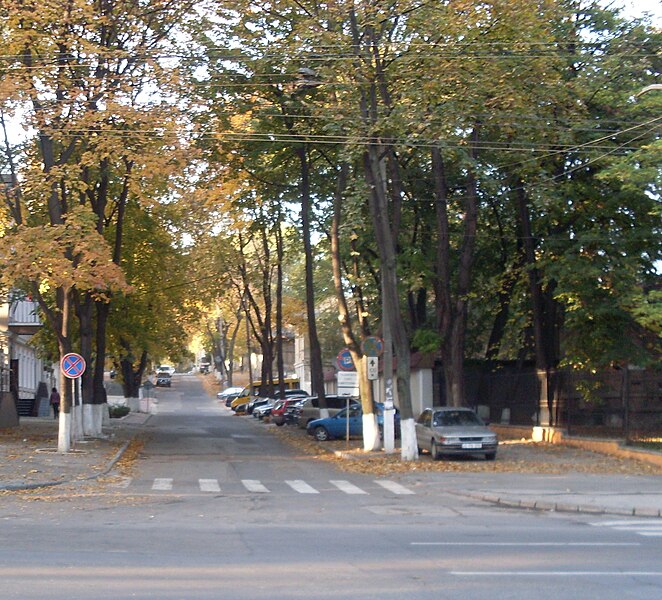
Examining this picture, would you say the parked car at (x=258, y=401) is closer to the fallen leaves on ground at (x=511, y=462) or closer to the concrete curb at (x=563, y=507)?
the fallen leaves on ground at (x=511, y=462)

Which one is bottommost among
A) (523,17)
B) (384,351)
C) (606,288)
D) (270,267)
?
(384,351)

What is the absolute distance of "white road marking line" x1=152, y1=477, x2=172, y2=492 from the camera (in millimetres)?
20219

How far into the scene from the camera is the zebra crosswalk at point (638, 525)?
13719 mm

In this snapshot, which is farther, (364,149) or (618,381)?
(618,381)

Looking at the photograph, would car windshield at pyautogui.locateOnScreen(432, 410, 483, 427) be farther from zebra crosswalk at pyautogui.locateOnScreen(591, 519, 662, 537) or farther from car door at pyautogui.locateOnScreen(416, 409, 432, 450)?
zebra crosswalk at pyautogui.locateOnScreen(591, 519, 662, 537)

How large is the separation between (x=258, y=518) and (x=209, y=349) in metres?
122

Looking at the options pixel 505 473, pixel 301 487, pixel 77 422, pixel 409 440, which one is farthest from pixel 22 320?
pixel 505 473

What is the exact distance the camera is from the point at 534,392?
1417 inches

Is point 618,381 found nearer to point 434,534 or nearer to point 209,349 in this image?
point 434,534

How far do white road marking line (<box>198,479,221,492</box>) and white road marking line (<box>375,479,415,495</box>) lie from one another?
12.2 feet

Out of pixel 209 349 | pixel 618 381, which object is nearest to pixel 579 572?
pixel 618 381

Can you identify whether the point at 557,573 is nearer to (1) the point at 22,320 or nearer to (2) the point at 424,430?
(2) the point at 424,430

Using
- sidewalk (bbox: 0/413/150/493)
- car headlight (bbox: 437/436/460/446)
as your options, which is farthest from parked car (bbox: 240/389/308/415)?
car headlight (bbox: 437/436/460/446)

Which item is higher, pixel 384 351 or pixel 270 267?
pixel 270 267
